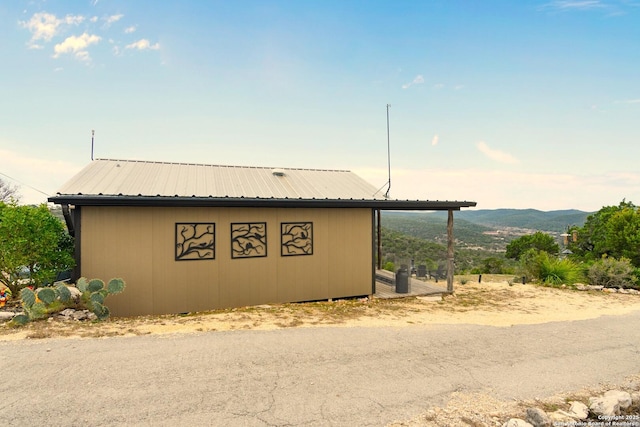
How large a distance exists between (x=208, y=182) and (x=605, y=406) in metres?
9.59

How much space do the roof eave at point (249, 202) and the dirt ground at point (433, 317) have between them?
255 cm

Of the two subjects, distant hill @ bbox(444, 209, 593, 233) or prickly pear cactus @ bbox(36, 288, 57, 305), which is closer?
prickly pear cactus @ bbox(36, 288, 57, 305)

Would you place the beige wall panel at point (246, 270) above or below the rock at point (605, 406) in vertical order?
above

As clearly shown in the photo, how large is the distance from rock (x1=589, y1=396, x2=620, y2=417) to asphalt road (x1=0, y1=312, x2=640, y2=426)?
1.54ft

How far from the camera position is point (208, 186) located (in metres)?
9.62

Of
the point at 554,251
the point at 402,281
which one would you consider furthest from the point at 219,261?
the point at 554,251

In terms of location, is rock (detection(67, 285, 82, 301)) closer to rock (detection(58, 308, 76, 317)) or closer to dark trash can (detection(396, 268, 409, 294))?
rock (detection(58, 308, 76, 317))

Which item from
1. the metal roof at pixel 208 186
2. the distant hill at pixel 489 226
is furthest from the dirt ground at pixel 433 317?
the distant hill at pixel 489 226

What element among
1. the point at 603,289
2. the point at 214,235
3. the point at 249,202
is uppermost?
the point at 249,202

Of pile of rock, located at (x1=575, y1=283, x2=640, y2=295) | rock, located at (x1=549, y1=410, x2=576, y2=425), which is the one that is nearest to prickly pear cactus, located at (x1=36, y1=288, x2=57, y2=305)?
rock, located at (x1=549, y1=410, x2=576, y2=425)

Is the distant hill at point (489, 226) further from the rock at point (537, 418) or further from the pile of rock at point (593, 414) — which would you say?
the rock at point (537, 418)

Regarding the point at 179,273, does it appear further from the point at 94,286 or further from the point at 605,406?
the point at 605,406

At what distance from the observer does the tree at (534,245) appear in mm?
34938

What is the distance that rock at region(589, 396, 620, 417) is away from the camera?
12.2 feet
